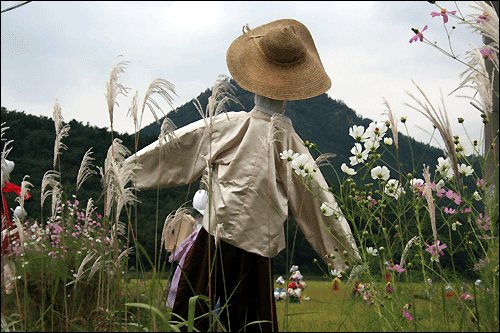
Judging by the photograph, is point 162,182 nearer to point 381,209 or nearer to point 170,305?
point 170,305

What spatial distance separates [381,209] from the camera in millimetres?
2236

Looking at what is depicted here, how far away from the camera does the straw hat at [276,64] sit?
290cm

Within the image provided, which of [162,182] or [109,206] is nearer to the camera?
[109,206]

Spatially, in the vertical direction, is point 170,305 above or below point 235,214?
below

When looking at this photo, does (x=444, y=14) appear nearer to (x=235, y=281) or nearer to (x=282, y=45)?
(x=282, y=45)

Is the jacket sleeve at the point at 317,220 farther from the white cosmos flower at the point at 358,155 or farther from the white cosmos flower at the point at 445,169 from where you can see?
the white cosmos flower at the point at 445,169

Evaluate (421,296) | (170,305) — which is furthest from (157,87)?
(170,305)

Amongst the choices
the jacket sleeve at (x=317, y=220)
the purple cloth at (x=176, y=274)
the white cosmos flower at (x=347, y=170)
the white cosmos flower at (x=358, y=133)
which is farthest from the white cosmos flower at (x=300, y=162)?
the purple cloth at (x=176, y=274)

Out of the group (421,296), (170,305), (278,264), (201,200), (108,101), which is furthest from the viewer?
(278,264)

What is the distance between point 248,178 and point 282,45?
3.18ft

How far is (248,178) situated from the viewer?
273 cm

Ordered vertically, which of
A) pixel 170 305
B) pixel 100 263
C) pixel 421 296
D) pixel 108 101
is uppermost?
pixel 108 101

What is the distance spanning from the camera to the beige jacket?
106 inches

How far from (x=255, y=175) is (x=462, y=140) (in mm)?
1229
